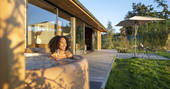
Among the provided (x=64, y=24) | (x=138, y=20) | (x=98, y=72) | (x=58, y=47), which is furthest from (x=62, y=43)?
(x=138, y=20)

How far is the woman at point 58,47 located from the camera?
8.54 feet

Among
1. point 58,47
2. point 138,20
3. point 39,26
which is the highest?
point 138,20

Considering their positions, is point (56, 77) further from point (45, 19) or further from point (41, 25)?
point (45, 19)

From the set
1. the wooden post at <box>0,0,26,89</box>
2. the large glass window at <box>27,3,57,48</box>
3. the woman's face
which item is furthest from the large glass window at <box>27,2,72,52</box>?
the wooden post at <box>0,0,26,89</box>

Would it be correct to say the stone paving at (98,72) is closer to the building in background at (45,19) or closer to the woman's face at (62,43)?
the woman's face at (62,43)

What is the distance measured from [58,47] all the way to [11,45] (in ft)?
5.98

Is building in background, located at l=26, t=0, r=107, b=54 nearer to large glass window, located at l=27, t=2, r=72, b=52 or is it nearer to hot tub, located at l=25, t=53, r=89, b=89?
large glass window, located at l=27, t=2, r=72, b=52

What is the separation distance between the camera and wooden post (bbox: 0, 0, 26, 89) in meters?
0.79

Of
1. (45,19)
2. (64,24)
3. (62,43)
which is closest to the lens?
(62,43)

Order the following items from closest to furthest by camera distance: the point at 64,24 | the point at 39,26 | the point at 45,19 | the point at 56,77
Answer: the point at 56,77 < the point at 39,26 < the point at 45,19 < the point at 64,24

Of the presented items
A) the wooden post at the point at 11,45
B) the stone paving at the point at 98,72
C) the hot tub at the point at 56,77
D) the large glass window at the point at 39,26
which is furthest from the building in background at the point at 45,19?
the wooden post at the point at 11,45

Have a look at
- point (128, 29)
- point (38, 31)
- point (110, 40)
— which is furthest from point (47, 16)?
point (128, 29)

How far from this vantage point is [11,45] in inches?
32.4

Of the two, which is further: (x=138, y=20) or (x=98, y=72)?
(x=138, y=20)
